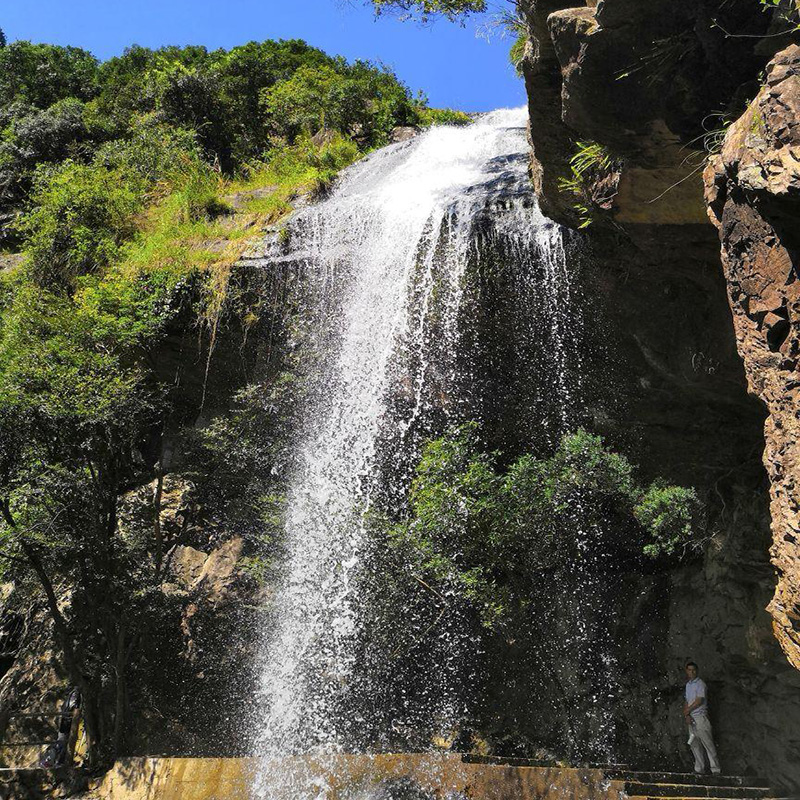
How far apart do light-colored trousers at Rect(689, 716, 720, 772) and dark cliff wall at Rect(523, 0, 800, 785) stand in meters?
0.57

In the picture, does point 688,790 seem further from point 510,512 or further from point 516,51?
point 516,51

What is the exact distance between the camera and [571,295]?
9.20 meters

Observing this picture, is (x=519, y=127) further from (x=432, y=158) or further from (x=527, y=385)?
(x=527, y=385)

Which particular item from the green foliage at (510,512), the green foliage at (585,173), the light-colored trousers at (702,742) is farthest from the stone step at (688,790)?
the green foliage at (585,173)

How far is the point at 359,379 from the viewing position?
32.3 ft

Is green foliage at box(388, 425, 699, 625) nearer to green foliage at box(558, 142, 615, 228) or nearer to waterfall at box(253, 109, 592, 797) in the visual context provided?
waterfall at box(253, 109, 592, 797)

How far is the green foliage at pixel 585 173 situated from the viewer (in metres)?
6.50

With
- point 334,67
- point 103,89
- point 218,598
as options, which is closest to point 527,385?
point 218,598

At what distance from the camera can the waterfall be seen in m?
8.64

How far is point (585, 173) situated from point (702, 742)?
21.5 feet

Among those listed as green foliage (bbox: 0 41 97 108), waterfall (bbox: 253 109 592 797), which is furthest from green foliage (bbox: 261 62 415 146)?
green foliage (bbox: 0 41 97 108)

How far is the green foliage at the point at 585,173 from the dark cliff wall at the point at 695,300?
1.7 inches

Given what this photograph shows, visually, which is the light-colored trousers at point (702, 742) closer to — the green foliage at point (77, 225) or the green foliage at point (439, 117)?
the green foliage at point (77, 225)

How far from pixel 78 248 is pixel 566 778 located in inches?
440
